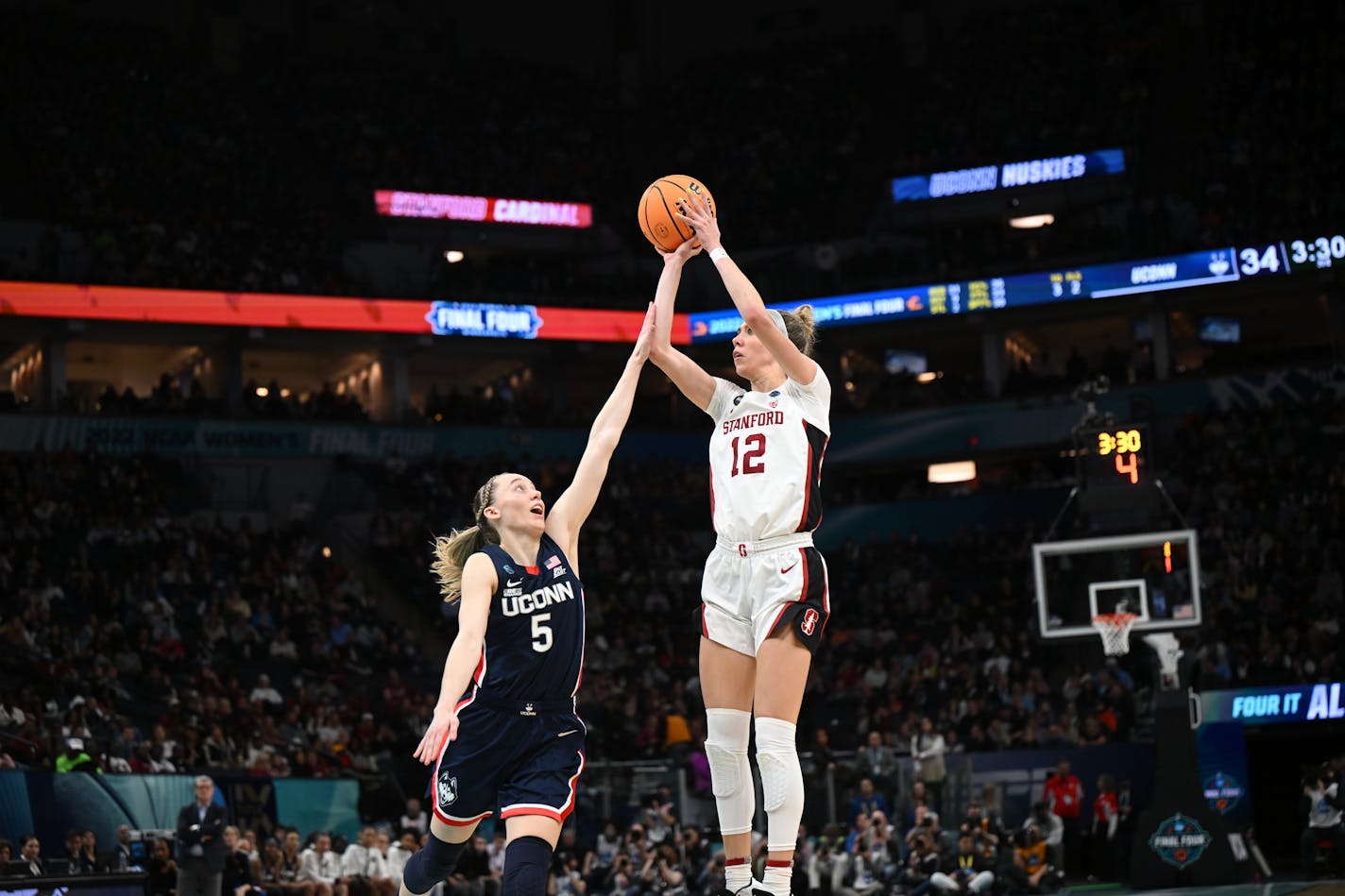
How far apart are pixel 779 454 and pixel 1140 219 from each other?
31515mm

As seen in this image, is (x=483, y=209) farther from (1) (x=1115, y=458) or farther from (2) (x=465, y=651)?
(2) (x=465, y=651)

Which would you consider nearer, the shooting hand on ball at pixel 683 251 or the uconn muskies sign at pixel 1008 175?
the shooting hand on ball at pixel 683 251

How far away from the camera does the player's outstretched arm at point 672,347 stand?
8367 mm

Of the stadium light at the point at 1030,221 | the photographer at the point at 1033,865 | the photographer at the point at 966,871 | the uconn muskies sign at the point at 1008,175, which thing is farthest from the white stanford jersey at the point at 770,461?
the stadium light at the point at 1030,221

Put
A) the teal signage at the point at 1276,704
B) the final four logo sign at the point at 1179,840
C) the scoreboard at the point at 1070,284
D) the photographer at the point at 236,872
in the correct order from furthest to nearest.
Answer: the scoreboard at the point at 1070,284 < the teal signage at the point at 1276,704 < the final four logo sign at the point at 1179,840 < the photographer at the point at 236,872

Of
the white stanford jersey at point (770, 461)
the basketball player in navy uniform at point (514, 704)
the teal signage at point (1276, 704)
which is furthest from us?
the teal signage at point (1276, 704)

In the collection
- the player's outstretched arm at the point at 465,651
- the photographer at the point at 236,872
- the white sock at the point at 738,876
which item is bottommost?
the photographer at the point at 236,872

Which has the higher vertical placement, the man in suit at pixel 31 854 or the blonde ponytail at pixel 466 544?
the blonde ponytail at pixel 466 544

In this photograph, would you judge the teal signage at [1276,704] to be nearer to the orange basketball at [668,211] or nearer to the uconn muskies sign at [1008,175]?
the uconn muskies sign at [1008,175]

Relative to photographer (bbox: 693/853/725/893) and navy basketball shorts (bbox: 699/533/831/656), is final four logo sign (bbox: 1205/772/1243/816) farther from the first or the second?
navy basketball shorts (bbox: 699/533/831/656)

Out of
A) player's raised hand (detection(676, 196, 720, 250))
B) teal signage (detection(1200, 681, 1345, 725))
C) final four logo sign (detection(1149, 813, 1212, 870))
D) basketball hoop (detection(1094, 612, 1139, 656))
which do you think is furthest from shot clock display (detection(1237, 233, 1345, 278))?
player's raised hand (detection(676, 196, 720, 250))

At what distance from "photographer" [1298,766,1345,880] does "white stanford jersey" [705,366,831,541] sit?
15.1m

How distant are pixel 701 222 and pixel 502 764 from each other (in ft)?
9.20

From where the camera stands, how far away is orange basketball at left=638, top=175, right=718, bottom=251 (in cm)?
839
